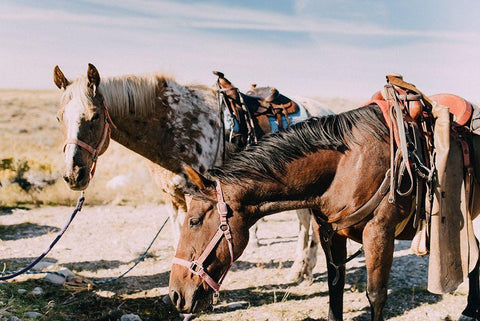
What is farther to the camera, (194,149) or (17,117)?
(17,117)

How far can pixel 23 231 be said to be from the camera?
6.89m

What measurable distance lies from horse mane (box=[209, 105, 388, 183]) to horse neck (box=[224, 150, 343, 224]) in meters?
0.04

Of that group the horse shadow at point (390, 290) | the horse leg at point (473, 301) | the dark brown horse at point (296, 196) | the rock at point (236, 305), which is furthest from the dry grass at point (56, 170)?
the horse leg at point (473, 301)

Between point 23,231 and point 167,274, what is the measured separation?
339 centimetres

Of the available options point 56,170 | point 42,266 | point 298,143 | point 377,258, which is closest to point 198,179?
point 298,143

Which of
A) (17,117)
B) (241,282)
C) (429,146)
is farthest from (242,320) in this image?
(17,117)

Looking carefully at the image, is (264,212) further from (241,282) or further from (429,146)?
(241,282)

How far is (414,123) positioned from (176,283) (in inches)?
74.8

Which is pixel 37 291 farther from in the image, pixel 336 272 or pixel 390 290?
pixel 390 290

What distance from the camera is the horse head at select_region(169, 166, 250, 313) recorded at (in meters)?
2.37

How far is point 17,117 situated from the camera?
2805 cm

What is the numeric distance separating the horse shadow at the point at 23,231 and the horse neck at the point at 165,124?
3.92 m

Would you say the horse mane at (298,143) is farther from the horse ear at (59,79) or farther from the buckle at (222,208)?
the horse ear at (59,79)

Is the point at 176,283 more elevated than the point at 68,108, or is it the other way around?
the point at 68,108
